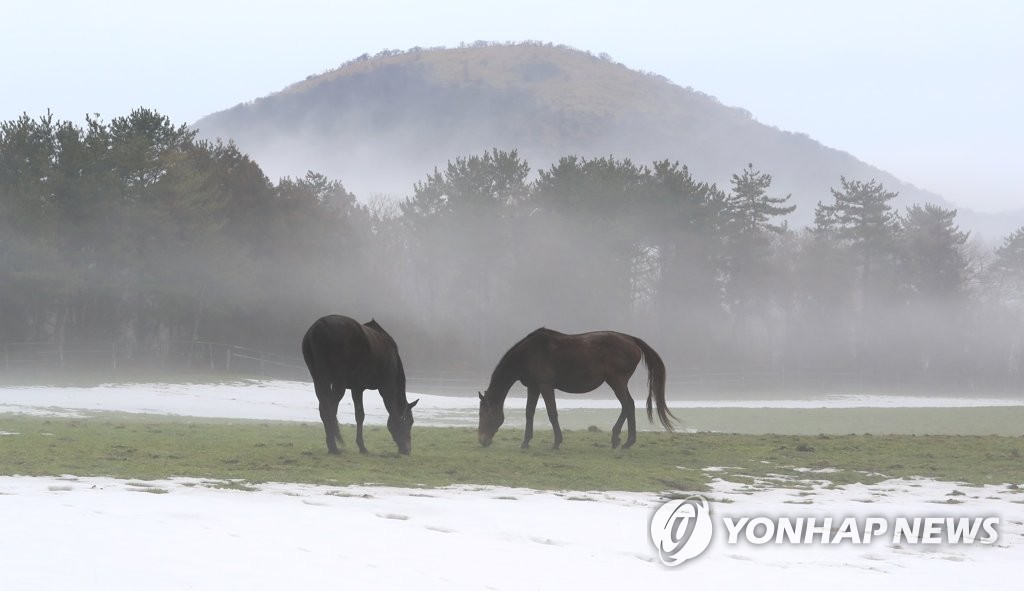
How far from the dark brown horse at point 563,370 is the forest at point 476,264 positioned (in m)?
33.2

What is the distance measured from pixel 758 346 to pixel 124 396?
6042 cm

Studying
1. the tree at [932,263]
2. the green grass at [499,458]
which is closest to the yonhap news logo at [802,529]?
the green grass at [499,458]

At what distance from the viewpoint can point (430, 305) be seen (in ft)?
246

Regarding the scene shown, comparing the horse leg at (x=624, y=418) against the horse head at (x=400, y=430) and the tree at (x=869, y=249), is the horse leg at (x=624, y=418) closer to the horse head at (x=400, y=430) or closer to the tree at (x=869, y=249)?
the horse head at (x=400, y=430)

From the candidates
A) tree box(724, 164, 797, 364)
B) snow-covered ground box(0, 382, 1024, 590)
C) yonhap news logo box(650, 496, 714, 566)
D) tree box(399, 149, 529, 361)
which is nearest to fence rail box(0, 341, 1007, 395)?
tree box(724, 164, 797, 364)

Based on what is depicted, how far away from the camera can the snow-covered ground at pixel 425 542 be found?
6.39 metres

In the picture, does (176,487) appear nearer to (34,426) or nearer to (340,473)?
(340,473)

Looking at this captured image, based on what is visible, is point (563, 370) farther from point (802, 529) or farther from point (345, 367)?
point (802, 529)

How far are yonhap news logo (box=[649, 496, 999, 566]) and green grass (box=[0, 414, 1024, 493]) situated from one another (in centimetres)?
250

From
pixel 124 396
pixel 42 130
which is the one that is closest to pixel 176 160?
pixel 42 130

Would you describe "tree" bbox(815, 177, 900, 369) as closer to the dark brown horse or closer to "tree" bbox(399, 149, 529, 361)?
"tree" bbox(399, 149, 529, 361)

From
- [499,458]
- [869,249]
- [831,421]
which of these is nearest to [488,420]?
[499,458]

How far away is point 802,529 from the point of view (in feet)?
31.6

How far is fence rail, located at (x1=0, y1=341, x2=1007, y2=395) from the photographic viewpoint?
43969mm
